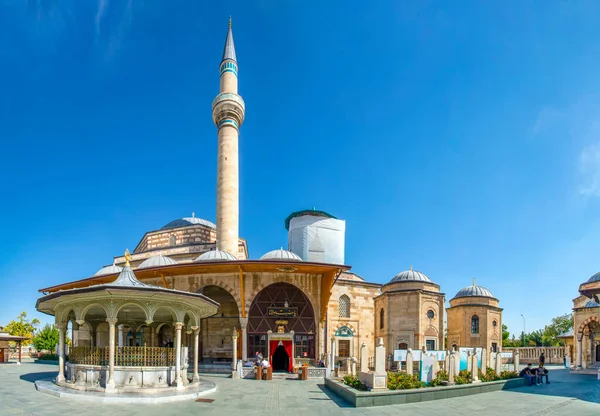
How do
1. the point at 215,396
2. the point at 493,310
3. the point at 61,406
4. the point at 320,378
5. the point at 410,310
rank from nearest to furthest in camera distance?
the point at 61,406
the point at 215,396
the point at 320,378
the point at 410,310
the point at 493,310

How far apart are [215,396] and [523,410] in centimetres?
846

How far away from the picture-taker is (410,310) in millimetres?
28453

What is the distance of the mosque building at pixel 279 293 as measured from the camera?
22141mm

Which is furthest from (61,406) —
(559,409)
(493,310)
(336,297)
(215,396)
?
(493,310)

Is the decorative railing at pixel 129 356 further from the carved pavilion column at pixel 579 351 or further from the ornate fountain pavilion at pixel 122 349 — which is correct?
the carved pavilion column at pixel 579 351

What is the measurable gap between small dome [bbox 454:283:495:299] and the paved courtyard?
1804cm

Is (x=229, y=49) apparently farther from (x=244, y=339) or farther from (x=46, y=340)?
(x=46, y=340)

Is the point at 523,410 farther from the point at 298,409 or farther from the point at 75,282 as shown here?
the point at 75,282

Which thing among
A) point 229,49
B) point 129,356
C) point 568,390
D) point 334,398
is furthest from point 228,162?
point 568,390

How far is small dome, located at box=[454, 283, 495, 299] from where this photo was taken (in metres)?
32.9

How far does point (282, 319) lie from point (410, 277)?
39.3ft

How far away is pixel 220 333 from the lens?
24.8m

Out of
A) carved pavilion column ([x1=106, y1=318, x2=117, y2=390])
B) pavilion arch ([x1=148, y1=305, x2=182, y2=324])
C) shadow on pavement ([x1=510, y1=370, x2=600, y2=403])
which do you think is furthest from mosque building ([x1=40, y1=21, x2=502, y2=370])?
shadow on pavement ([x1=510, y1=370, x2=600, y2=403])

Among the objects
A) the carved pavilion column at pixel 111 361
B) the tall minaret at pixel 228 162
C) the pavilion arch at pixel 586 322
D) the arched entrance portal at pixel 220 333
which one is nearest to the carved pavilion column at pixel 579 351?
the pavilion arch at pixel 586 322
